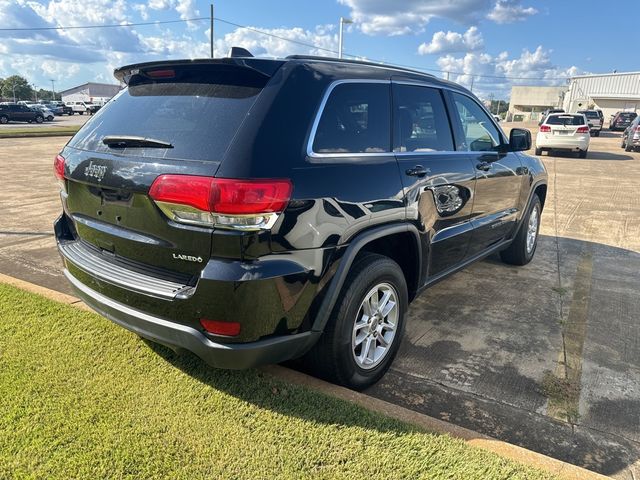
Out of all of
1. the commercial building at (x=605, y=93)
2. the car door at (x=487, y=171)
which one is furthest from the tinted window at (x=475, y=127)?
the commercial building at (x=605, y=93)

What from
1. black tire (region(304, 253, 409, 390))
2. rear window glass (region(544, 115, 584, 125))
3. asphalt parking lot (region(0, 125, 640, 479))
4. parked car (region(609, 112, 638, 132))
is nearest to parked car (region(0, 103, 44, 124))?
asphalt parking lot (region(0, 125, 640, 479))

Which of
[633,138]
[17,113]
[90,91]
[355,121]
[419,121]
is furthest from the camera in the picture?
[90,91]

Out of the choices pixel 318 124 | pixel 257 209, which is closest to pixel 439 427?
pixel 257 209

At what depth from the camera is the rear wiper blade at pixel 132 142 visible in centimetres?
248

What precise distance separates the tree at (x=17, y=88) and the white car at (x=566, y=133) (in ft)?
360

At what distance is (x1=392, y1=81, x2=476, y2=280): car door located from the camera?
314cm

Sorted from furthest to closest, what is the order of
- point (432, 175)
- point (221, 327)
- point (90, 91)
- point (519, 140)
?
point (90, 91) → point (519, 140) → point (432, 175) → point (221, 327)

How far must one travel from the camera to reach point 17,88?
343 ft

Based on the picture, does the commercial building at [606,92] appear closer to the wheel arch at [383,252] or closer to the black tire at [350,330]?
the wheel arch at [383,252]

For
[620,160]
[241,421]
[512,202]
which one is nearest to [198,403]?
[241,421]

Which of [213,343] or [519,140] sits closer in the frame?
[213,343]

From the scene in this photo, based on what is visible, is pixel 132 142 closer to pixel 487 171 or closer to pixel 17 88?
pixel 487 171

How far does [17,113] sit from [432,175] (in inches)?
1774

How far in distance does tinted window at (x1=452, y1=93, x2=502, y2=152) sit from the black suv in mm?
783
